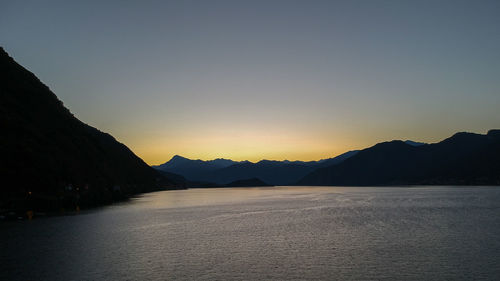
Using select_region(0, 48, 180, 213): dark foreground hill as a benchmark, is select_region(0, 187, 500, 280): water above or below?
below

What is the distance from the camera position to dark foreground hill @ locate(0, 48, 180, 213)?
4181 inches

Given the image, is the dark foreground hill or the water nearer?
the water

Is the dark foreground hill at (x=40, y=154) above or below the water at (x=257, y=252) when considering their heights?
above

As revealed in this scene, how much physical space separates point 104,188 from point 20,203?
78.2 meters

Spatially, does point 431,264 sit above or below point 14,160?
below

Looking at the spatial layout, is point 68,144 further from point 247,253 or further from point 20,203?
point 247,253

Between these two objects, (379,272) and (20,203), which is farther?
(20,203)

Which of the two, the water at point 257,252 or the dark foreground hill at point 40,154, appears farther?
the dark foreground hill at point 40,154

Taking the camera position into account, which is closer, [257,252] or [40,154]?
[257,252]

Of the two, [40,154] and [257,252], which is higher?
[40,154]

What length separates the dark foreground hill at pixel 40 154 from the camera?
10619 cm

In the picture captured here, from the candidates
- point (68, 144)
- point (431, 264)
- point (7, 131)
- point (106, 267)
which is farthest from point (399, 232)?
point (68, 144)

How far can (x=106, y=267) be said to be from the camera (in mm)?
40406

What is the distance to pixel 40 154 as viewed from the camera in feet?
404
